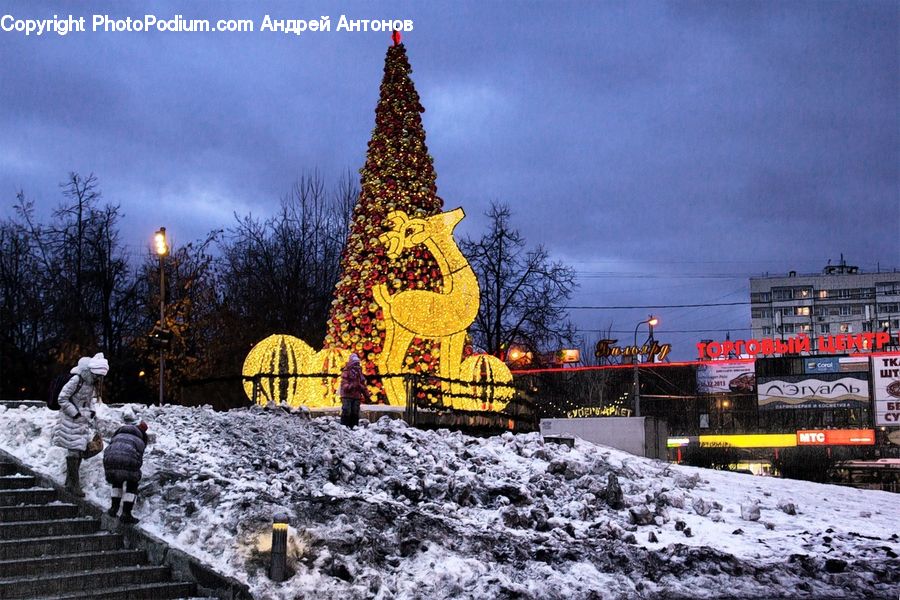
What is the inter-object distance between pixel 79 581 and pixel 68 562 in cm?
43

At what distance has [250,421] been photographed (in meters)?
15.4

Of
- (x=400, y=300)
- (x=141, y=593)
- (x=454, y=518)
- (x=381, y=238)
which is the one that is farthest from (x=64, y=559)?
(x=381, y=238)

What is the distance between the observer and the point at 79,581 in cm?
959

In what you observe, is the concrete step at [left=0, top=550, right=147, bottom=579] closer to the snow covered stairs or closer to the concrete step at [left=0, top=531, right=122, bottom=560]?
the snow covered stairs

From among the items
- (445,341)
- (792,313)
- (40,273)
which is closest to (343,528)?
(445,341)

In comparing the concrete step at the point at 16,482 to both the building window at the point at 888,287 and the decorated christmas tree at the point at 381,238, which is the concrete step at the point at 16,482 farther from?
the building window at the point at 888,287

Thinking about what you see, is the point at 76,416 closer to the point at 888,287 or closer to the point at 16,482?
the point at 16,482

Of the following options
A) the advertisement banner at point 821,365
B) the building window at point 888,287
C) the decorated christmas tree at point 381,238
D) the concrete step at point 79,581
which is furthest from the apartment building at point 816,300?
the concrete step at point 79,581

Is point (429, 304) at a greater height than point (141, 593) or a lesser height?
greater

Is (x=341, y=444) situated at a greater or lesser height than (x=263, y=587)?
greater

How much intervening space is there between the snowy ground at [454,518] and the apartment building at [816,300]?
3405 inches

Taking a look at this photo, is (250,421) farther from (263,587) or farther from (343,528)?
(263,587)

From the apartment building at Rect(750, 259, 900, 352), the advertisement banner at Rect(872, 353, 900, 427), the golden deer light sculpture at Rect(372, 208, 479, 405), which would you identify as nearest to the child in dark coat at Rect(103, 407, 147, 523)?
the golden deer light sculpture at Rect(372, 208, 479, 405)

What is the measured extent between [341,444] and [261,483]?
2604mm
